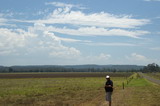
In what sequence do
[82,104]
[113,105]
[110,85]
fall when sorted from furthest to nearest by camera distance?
[82,104], [113,105], [110,85]

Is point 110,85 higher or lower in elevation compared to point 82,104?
higher

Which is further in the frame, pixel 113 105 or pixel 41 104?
pixel 41 104

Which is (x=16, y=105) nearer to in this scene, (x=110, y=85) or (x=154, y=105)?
(x=110, y=85)

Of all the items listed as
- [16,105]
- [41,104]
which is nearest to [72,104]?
Answer: [41,104]

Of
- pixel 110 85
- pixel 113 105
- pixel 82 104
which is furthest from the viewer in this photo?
pixel 82 104

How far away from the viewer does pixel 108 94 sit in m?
18.3

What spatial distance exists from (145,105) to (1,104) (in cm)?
1030

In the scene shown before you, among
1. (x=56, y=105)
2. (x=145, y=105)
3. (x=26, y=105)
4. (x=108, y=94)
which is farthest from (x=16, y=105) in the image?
(x=145, y=105)

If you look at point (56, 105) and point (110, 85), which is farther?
point (56, 105)

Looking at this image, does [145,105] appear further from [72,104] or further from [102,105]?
[72,104]

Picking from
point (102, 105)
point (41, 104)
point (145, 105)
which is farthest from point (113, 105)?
point (41, 104)

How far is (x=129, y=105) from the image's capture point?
21016mm

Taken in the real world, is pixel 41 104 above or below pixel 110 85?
below

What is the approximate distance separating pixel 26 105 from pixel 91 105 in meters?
4.70
